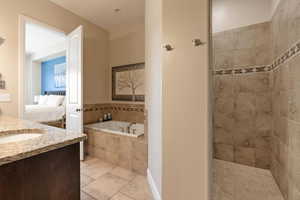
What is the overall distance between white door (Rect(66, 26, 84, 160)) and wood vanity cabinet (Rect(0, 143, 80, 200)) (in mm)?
1716

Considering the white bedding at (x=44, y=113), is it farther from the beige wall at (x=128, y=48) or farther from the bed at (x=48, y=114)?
the beige wall at (x=128, y=48)

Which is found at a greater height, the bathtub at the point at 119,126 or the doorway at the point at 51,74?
the doorway at the point at 51,74

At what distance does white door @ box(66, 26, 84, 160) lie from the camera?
2452mm

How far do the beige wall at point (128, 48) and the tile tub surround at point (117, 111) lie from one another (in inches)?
22.2

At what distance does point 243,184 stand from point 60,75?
5954 mm

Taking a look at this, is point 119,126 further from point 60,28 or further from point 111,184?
point 60,28

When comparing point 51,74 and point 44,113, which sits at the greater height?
point 51,74

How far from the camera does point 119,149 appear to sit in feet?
7.51

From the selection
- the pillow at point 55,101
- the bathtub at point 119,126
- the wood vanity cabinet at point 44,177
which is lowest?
the bathtub at point 119,126

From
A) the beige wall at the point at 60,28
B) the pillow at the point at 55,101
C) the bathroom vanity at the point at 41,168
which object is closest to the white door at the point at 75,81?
the beige wall at the point at 60,28

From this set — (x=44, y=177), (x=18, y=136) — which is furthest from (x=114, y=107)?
(x=44, y=177)

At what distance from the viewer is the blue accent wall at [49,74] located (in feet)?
18.2

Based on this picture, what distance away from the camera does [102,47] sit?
3.41m

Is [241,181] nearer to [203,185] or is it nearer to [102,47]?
[203,185]
